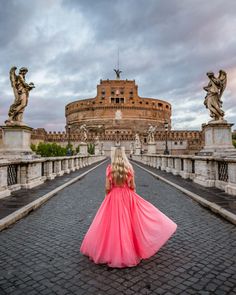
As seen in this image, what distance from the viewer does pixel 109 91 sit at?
116062mm

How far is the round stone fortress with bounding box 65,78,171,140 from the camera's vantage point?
352 ft

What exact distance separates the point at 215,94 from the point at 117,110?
323 feet

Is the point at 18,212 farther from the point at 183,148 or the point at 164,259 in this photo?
the point at 183,148

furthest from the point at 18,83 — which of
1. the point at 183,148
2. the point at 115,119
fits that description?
the point at 115,119

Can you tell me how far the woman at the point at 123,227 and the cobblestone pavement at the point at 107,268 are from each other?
0.46ft

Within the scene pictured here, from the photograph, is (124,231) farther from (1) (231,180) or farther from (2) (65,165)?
(2) (65,165)

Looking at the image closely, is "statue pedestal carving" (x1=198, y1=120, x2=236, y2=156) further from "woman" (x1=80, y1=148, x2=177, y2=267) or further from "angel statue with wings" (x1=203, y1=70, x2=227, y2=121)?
"woman" (x1=80, y1=148, x2=177, y2=267)

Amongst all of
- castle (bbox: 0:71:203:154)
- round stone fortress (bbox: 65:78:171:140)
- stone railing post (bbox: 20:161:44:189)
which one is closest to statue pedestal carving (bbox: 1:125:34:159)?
stone railing post (bbox: 20:161:44:189)

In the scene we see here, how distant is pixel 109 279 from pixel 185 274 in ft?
2.93

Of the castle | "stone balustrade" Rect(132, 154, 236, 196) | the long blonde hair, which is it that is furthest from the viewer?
the castle

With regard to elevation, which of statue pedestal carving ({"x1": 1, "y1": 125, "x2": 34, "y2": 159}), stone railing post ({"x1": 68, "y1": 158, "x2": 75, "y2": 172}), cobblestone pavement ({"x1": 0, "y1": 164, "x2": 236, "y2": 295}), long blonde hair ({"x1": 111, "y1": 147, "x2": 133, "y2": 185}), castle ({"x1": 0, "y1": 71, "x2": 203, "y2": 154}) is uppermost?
castle ({"x1": 0, "y1": 71, "x2": 203, "y2": 154})

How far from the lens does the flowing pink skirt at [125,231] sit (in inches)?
140

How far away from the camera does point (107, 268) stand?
3.53 metres

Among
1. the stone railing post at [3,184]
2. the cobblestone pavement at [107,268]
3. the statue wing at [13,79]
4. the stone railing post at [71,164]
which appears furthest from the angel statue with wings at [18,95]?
the stone railing post at [71,164]
